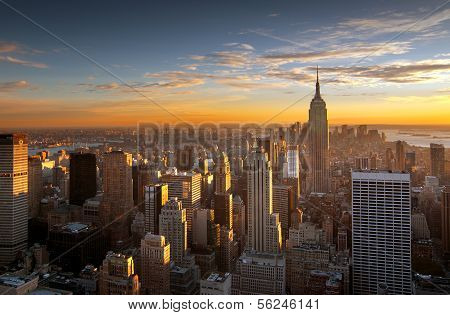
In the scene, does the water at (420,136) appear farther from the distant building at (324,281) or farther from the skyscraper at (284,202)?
the skyscraper at (284,202)

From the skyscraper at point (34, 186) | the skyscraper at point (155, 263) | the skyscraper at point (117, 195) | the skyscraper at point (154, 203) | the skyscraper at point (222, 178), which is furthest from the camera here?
the skyscraper at point (222, 178)

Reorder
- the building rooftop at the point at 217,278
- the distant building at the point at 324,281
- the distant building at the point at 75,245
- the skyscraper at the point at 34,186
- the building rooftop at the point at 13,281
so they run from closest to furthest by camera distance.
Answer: the building rooftop at the point at 13,281 < the building rooftop at the point at 217,278 < the distant building at the point at 324,281 < the distant building at the point at 75,245 < the skyscraper at the point at 34,186

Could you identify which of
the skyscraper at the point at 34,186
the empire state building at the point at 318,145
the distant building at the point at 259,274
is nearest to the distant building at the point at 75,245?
the skyscraper at the point at 34,186

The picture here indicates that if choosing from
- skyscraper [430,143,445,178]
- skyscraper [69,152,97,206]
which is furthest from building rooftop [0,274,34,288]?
skyscraper [430,143,445,178]

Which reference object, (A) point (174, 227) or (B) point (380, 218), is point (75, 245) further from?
(B) point (380, 218)

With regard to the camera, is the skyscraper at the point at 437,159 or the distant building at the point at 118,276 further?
the skyscraper at the point at 437,159

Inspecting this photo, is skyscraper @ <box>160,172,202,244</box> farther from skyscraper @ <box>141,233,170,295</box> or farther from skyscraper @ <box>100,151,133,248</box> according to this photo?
skyscraper @ <box>141,233,170,295</box>
